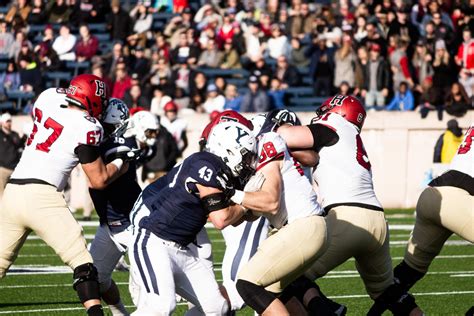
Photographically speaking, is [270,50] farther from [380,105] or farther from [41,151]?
[41,151]

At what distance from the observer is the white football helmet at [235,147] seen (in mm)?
6645

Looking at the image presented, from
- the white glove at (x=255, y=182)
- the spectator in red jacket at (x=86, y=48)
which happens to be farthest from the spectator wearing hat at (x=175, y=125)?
the white glove at (x=255, y=182)

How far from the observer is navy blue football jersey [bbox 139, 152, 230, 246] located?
259 inches

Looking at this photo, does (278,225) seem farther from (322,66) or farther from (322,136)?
(322,66)

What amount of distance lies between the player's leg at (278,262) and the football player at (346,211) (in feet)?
1.89

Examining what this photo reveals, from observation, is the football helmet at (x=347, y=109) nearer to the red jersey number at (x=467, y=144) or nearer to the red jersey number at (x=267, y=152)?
the red jersey number at (x=467, y=144)

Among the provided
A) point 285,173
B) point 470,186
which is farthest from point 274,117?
point 470,186

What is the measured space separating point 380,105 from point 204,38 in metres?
3.61

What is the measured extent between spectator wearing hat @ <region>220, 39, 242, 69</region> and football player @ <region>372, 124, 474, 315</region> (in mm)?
12630

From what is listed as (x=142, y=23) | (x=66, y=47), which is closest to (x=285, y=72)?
(x=142, y=23)

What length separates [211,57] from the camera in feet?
67.3

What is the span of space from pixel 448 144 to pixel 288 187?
1057 cm

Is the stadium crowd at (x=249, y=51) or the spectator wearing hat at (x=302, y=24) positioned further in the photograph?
the spectator wearing hat at (x=302, y=24)

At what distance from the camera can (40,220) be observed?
7465 millimetres
